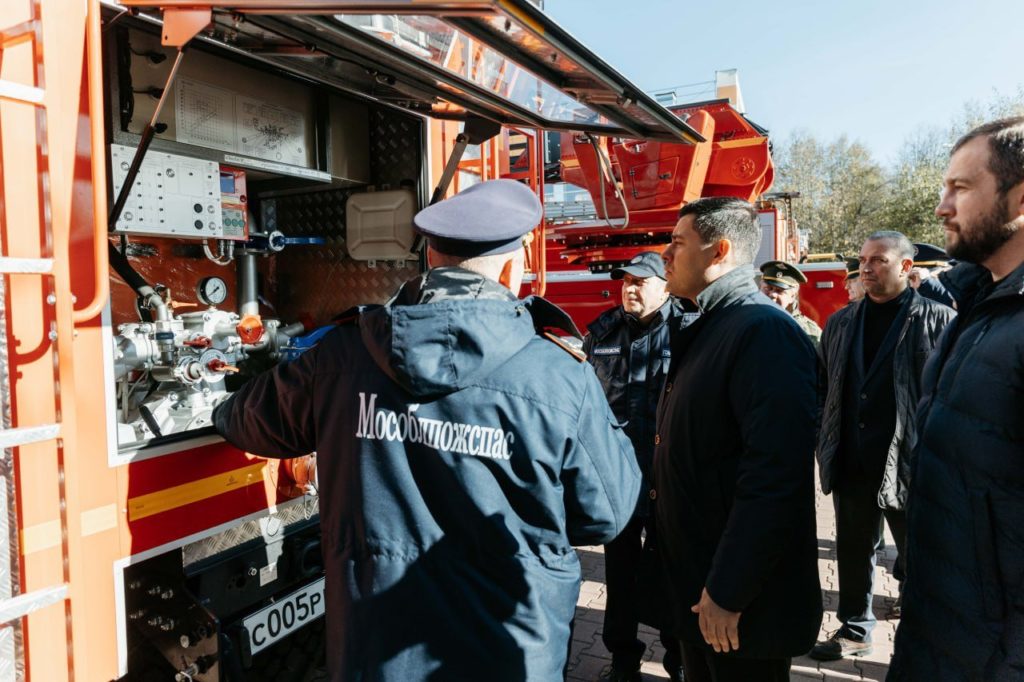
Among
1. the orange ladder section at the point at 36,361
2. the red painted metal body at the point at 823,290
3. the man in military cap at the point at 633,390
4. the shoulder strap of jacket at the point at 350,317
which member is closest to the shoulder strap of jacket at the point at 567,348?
the shoulder strap of jacket at the point at 350,317

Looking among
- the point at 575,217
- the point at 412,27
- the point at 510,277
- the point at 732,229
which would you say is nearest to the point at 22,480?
the point at 510,277

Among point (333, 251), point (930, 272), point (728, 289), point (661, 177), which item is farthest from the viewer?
point (661, 177)

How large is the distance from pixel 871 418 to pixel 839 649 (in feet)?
3.58

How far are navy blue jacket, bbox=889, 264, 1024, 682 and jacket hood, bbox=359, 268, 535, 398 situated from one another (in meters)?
0.95

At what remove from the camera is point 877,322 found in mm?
3342

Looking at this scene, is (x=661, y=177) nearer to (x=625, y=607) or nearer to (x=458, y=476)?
(x=625, y=607)

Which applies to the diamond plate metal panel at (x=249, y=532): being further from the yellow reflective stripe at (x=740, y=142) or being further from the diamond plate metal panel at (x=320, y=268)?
the yellow reflective stripe at (x=740, y=142)

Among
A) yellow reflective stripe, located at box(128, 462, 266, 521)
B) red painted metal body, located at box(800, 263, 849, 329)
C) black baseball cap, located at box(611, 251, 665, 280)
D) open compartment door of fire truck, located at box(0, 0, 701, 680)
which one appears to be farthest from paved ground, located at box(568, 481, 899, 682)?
red painted metal body, located at box(800, 263, 849, 329)

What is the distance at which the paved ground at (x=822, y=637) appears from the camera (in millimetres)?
3156

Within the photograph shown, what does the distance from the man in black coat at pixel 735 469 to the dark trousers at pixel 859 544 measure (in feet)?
4.91

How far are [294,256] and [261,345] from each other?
1.19m

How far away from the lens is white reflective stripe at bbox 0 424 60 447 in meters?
1.54

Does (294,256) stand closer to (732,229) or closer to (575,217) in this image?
(732,229)

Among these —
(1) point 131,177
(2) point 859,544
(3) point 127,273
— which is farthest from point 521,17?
(2) point 859,544
